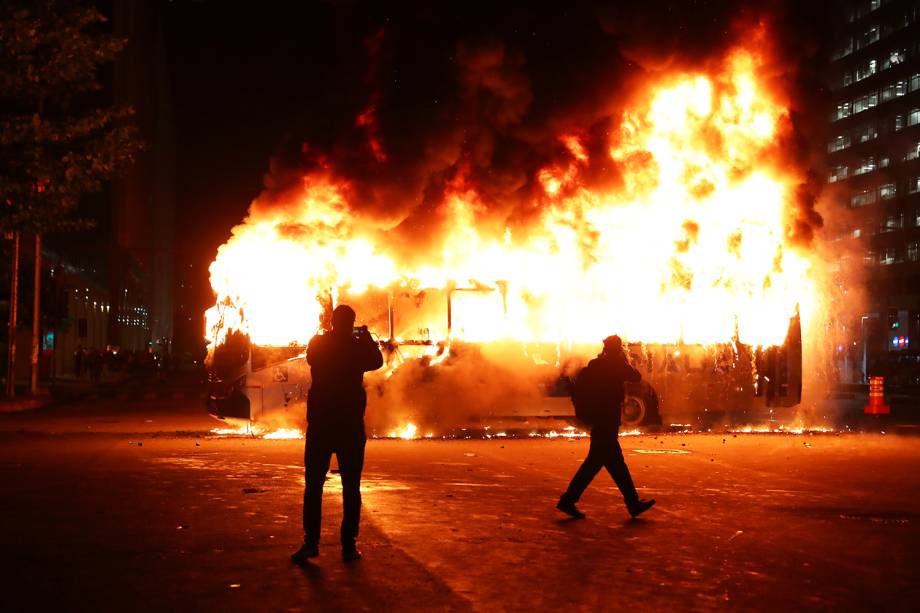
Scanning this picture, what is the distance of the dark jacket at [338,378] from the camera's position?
8.14m

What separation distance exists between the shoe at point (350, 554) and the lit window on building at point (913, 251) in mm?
79235

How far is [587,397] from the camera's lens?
10477mm

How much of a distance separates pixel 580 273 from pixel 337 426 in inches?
511

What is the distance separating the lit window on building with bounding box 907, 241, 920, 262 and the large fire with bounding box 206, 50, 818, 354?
63.7 metres

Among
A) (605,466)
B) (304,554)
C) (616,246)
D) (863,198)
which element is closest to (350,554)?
(304,554)

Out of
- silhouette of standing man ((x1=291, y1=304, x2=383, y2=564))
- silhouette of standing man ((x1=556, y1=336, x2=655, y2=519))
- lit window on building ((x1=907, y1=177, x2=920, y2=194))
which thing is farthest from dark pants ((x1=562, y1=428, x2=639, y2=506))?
lit window on building ((x1=907, y1=177, x2=920, y2=194))

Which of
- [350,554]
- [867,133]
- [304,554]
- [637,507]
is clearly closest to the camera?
[304,554]

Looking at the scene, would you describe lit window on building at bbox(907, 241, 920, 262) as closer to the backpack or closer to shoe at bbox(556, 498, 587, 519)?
the backpack

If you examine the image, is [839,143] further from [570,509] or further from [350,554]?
[350,554]

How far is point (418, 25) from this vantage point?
808 inches

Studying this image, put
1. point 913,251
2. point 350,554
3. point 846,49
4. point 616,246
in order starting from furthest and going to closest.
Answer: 1. point 846,49
2. point 913,251
3. point 616,246
4. point 350,554

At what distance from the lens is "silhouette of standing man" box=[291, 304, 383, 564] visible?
7988 mm

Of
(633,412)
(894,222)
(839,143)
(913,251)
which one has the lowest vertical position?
(633,412)

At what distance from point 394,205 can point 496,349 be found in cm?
322
